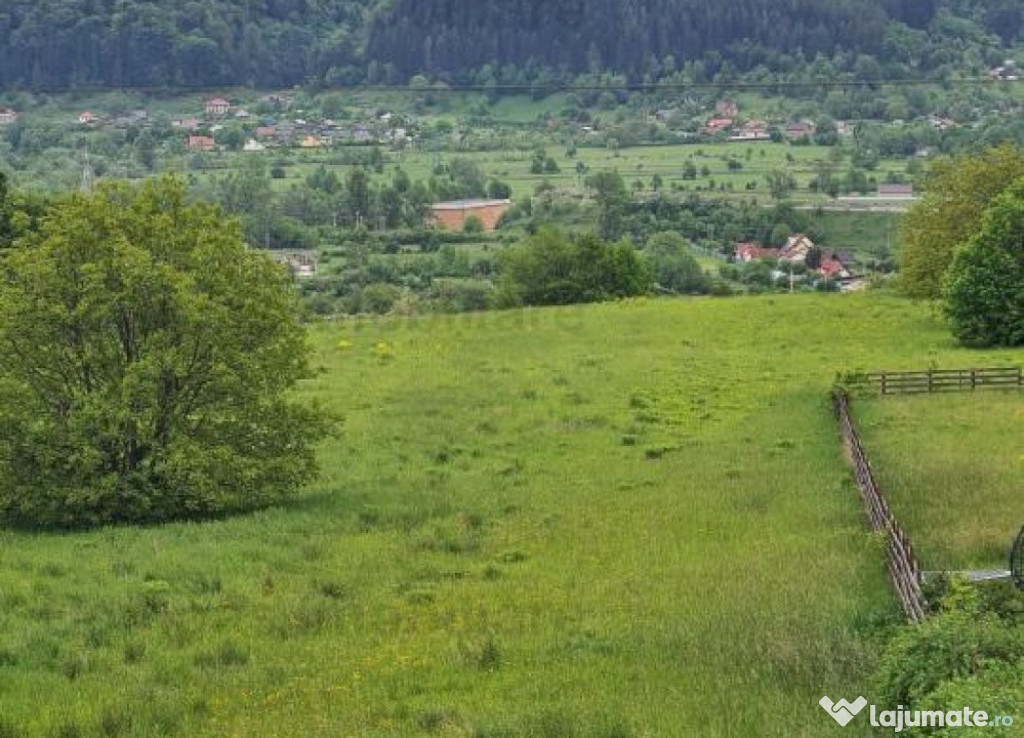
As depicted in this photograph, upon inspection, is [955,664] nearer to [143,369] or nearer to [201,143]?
[143,369]

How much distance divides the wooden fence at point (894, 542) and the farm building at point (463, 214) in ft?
329

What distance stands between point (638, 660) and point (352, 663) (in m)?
3.41

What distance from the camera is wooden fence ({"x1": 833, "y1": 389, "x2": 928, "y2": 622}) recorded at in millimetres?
16469

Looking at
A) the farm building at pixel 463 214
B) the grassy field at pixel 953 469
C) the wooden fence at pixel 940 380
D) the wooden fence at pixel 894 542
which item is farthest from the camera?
the farm building at pixel 463 214

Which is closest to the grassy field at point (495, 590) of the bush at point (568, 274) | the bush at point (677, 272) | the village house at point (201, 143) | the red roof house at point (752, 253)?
the bush at point (568, 274)

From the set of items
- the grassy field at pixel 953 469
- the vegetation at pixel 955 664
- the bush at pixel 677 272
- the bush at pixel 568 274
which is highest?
the vegetation at pixel 955 664

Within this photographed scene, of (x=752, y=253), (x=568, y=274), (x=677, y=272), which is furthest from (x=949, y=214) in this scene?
(x=752, y=253)

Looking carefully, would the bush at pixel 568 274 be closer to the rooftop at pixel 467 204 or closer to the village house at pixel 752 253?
the village house at pixel 752 253

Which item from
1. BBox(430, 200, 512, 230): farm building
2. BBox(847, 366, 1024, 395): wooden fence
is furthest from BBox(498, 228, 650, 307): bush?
BBox(430, 200, 512, 230): farm building

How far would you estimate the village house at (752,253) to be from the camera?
111m

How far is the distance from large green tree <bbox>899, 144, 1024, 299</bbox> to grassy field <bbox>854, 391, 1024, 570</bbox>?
21.0 m

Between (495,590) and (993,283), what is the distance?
32.5 meters

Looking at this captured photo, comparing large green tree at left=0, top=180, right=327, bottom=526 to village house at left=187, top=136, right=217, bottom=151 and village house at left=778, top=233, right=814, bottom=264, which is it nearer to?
village house at left=778, top=233, right=814, bottom=264

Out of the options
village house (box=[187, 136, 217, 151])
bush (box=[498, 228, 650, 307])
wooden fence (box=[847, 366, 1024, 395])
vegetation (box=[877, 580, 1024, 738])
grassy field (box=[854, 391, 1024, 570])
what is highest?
vegetation (box=[877, 580, 1024, 738])
